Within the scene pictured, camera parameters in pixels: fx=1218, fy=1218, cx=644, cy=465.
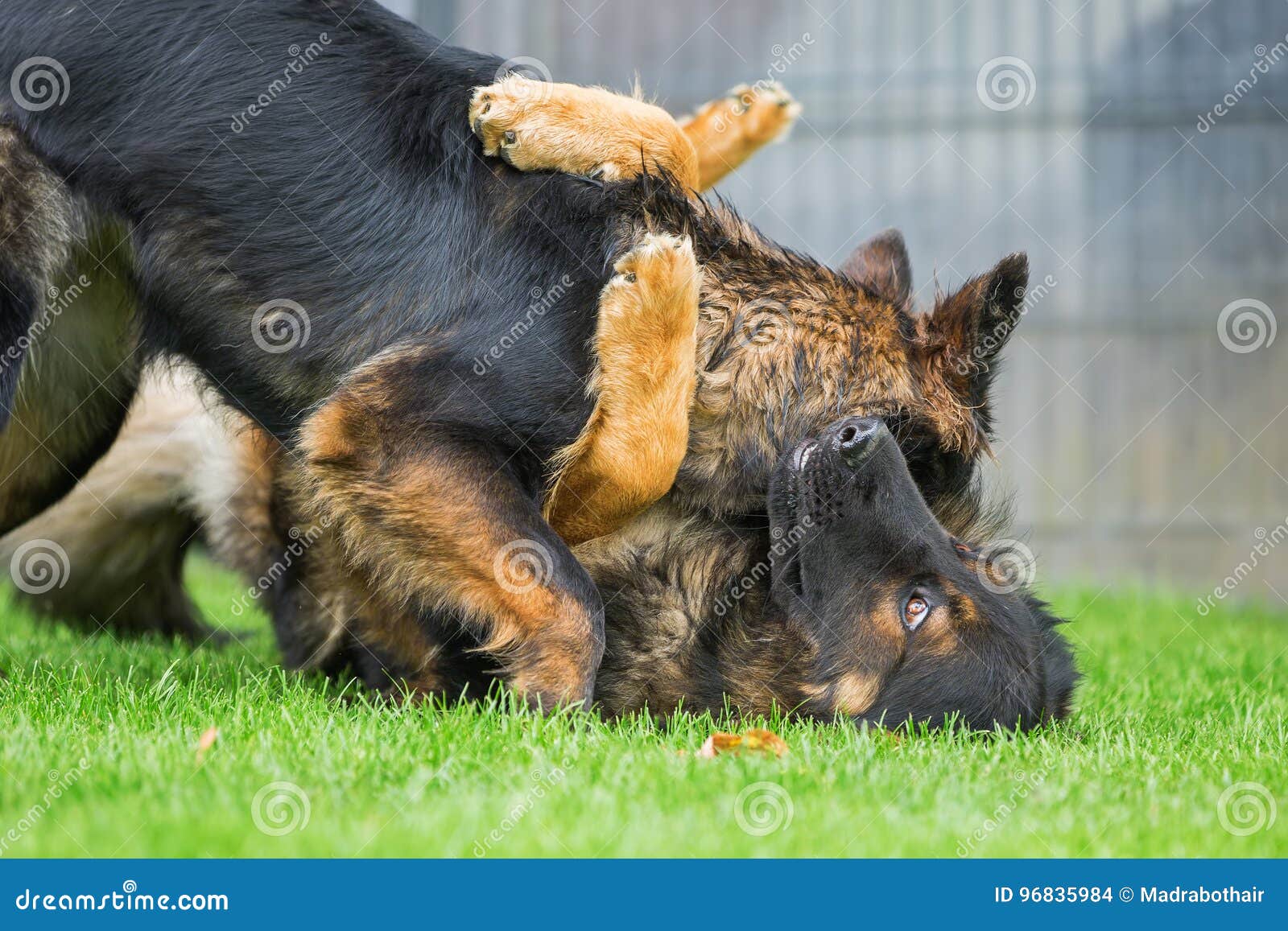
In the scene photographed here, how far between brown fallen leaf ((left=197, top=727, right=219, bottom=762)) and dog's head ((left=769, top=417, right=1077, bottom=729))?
166cm

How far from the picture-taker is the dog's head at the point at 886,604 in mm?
3461

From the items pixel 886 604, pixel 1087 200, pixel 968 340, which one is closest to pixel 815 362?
pixel 968 340

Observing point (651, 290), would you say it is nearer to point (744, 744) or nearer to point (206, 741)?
point (744, 744)

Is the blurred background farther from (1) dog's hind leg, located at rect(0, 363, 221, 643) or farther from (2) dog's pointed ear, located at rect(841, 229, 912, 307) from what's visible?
(1) dog's hind leg, located at rect(0, 363, 221, 643)

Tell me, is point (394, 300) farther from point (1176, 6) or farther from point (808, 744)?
point (1176, 6)

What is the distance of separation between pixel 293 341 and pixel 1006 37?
8185 millimetres

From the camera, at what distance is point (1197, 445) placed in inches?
388

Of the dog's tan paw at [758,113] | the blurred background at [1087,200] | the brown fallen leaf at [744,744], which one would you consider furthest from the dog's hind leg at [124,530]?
the blurred background at [1087,200]

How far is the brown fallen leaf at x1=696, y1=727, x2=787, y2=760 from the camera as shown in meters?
2.99

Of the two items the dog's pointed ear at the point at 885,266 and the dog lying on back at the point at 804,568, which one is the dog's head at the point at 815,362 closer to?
the dog lying on back at the point at 804,568

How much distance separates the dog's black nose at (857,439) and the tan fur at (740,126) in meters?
1.49

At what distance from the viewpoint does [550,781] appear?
8.63 feet

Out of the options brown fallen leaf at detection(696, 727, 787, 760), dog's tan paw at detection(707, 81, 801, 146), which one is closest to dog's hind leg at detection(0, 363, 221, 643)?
dog's tan paw at detection(707, 81, 801, 146)

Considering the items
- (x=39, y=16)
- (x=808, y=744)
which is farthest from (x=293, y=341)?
(x=808, y=744)
